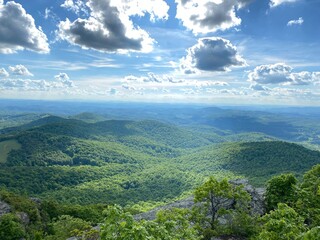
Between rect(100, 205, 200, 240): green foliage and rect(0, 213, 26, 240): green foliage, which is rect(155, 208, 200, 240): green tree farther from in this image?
rect(0, 213, 26, 240): green foliage

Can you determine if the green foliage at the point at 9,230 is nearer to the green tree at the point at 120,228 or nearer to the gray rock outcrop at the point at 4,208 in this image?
the gray rock outcrop at the point at 4,208

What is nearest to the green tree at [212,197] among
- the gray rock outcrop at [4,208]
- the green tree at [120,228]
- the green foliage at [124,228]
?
the green foliage at [124,228]

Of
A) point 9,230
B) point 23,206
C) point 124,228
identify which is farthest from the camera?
point 23,206

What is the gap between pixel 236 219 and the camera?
42.5 m

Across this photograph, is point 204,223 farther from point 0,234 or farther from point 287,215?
point 0,234

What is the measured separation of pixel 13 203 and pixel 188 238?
9569 centimetres

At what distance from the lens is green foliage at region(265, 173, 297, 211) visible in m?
53.5

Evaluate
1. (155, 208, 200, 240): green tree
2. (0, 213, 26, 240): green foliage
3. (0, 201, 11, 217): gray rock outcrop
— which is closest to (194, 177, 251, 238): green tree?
(155, 208, 200, 240): green tree

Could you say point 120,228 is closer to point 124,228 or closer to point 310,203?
point 124,228

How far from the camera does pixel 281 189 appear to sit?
180 feet

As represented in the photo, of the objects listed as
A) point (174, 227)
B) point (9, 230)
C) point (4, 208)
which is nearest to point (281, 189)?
point (174, 227)

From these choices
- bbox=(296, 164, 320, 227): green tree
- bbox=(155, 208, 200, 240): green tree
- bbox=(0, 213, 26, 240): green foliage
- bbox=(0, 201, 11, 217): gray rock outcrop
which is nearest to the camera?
bbox=(155, 208, 200, 240): green tree

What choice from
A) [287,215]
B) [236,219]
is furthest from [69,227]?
[287,215]

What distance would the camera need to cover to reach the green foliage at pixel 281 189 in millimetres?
53531
